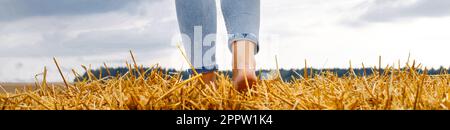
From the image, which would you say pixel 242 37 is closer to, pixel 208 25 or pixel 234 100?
pixel 208 25

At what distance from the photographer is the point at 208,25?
5.67ft

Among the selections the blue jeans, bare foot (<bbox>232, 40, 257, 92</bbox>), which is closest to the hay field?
bare foot (<bbox>232, 40, 257, 92</bbox>)

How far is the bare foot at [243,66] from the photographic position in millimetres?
1644

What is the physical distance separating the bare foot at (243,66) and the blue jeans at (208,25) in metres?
0.03

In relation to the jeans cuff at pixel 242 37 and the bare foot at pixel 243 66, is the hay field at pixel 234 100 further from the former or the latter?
the jeans cuff at pixel 242 37

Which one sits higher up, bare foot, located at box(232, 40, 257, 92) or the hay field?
bare foot, located at box(232, 40, 257, 92)

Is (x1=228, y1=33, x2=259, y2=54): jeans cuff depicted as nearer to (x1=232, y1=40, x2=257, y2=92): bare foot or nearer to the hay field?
(x1=232, y1=40, x2=257, y2=92): bare foot

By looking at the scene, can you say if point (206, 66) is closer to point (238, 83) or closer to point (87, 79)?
point (238, 83)

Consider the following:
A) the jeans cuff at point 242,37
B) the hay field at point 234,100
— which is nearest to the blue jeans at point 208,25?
the jeans cuff at point 242,37

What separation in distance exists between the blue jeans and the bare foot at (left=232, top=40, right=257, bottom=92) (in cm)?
3

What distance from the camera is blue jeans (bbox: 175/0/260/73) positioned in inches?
66.0

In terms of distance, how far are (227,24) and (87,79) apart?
65 cm

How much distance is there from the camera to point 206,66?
1746mm
